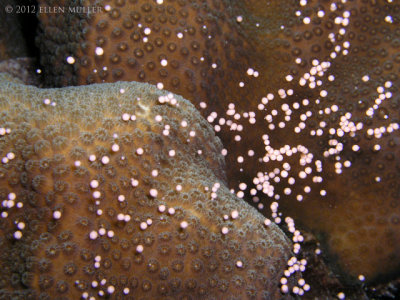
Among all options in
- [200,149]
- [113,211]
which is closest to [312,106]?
[200,149]

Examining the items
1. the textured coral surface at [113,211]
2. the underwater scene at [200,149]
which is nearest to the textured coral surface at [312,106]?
the underwater scene at [200,149]

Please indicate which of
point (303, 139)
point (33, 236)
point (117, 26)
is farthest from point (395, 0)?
point (33, 236)

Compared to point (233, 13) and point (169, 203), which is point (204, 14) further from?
point (169, 203)

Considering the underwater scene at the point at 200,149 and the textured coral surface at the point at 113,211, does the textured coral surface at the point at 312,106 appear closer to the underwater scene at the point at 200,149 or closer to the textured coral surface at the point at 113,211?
the underwater scene at the point at 200,149

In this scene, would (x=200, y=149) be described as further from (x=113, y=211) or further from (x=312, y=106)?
(x=312, y=106)

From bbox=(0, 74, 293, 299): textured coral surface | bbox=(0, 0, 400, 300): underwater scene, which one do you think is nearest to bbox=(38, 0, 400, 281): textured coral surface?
bbox=(0, 0, 400, 300): underwater scene

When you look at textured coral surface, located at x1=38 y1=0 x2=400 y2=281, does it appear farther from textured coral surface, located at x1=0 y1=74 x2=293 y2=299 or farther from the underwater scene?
textured coral surface, located at x1=0 y1=74 x2=293 y2=299
